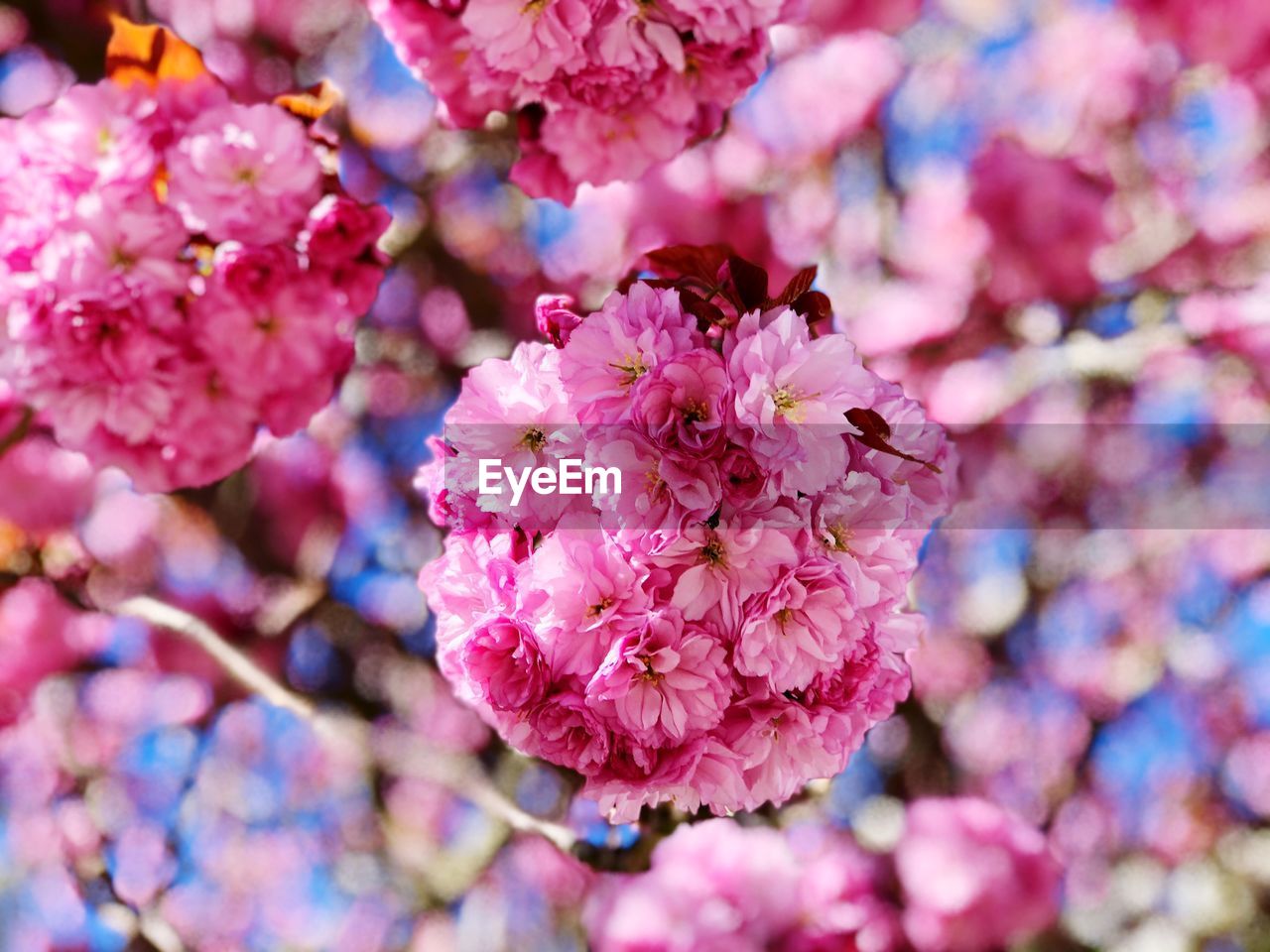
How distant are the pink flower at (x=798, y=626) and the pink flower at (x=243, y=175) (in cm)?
41

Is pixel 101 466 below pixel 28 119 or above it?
below

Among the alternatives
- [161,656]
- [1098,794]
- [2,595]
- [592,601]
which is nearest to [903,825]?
[1098,794]

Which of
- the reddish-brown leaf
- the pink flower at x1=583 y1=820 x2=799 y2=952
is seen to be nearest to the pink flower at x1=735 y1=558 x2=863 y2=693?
the pink flower at x1=583 y1=820 x2=799 y2=952

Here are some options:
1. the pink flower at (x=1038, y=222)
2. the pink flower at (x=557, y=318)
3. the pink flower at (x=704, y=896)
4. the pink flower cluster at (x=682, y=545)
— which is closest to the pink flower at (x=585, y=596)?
the pink flower cluster at (x=682, y=545)

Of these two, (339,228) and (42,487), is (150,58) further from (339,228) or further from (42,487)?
(42,487)

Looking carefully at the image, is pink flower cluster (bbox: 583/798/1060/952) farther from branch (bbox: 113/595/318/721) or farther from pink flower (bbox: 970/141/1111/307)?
pink flower (bbox: 970/141/1111/307)

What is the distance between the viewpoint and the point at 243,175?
600 mm

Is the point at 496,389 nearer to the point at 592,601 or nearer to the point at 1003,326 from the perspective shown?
the point at 592,601

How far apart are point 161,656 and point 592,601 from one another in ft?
1.54

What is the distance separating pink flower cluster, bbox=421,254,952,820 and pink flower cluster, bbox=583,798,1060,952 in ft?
0.76

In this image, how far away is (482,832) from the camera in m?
0.69

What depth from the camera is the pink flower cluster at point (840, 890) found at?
619mm

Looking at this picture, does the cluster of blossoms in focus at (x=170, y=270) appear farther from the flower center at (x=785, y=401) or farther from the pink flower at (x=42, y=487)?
the flower center at (x=785, y=401)

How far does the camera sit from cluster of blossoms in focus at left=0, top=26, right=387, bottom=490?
574mm
